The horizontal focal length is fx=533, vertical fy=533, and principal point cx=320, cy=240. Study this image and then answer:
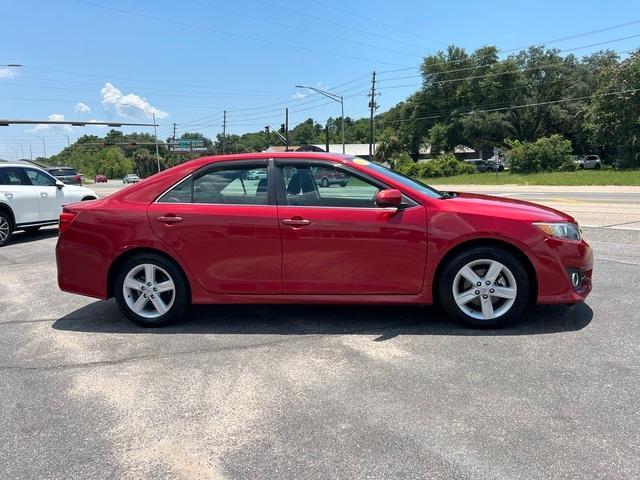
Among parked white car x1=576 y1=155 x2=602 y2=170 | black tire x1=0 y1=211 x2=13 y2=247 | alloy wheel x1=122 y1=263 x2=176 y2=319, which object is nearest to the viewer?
alloy wheel x1=122 y1=263 x2=176 y2=319

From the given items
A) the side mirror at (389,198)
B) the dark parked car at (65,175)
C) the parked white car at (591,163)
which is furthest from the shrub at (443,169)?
the side mirror at (389,198)

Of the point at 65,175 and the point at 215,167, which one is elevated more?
the point at 215,167

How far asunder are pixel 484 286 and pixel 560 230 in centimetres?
79

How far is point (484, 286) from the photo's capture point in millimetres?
4527

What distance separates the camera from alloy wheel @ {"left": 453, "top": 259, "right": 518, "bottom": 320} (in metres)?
4.50

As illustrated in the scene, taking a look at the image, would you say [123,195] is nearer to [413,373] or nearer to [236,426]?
[236,426]

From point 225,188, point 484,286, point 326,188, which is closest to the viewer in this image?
point 484,286

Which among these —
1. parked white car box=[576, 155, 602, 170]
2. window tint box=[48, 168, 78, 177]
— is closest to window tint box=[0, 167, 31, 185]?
window tint box=[48, 168, 78, 177]

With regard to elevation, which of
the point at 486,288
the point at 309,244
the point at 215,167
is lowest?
the point at 486,288

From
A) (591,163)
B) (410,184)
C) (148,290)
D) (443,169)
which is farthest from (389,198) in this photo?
(591,163)

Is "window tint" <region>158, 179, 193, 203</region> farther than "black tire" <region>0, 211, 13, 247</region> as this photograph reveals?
No

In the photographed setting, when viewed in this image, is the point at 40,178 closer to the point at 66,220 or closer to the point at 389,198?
the point at 66,220

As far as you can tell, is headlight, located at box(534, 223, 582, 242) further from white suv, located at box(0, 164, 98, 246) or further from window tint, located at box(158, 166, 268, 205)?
white suv, located at box(0, 164, 98, 246)

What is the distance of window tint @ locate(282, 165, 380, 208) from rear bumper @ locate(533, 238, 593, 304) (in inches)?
58.6
